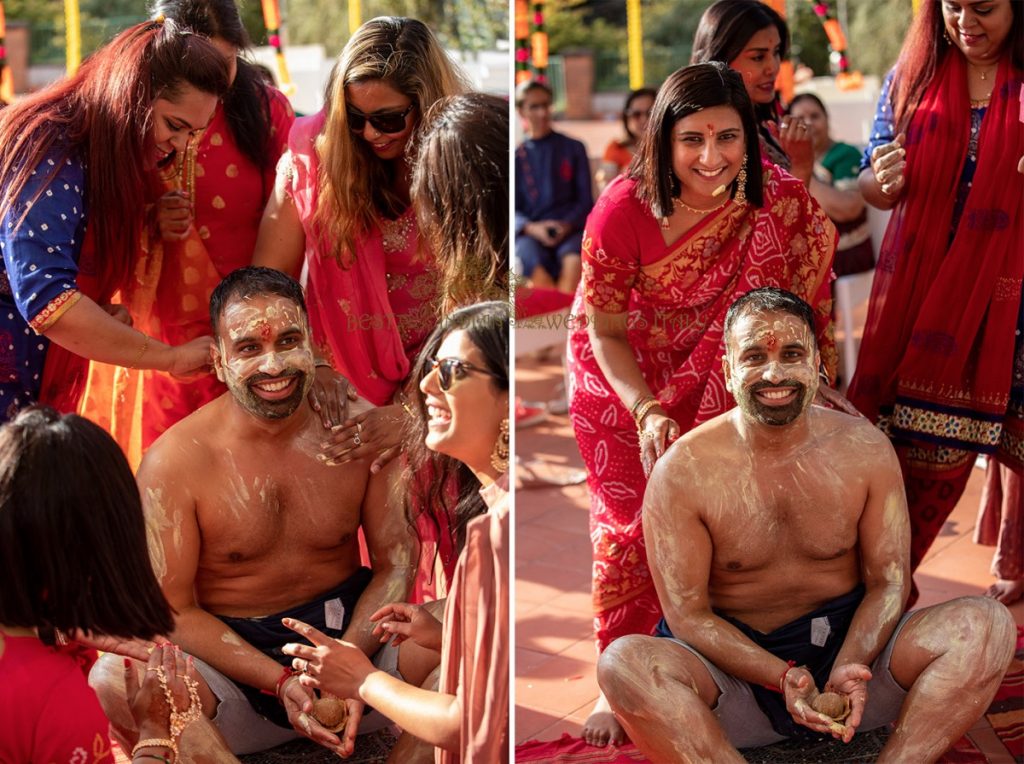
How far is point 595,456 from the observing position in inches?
118

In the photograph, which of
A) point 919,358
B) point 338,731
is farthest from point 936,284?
point 338,731

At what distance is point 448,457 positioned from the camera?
231cm

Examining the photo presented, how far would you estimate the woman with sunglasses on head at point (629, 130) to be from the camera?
620cm

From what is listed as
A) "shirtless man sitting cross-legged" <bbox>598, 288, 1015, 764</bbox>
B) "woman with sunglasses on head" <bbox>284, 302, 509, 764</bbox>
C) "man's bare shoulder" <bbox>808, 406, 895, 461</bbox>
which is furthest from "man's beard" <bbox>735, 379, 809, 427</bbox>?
"woman with sunglasses on head" <bbox>284, 302, 509, 764</bbox>

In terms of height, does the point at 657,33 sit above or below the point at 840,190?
above

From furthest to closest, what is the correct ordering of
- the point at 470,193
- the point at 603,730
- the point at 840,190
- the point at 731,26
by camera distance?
the point at 840,190
the point at 731,26
the point at 603,730
the point at 470,193

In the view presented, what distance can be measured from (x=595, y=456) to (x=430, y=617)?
83 cm

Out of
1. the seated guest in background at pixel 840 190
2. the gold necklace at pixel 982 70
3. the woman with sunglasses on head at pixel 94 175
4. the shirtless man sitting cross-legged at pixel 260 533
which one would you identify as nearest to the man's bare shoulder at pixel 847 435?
the shirtless man sitting cross-legged at pixel 260 533

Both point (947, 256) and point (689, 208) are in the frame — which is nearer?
point (689, 208)

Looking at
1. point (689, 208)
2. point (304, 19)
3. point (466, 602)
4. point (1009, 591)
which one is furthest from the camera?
point (304, 19)

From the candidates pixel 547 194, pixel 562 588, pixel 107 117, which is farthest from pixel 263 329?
pixel 547 194

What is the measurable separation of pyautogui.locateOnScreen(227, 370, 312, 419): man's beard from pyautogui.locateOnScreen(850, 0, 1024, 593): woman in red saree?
1.43 meters

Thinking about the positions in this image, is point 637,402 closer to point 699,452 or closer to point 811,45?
point 699,452

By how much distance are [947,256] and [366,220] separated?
1304 mm
